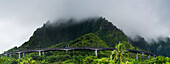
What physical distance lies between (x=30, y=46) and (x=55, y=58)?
67136mm

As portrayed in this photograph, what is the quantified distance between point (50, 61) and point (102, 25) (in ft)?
295

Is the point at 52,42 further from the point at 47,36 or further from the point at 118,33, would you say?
the point at 118,33

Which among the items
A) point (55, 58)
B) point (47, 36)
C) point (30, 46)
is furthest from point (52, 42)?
point (55, 58)

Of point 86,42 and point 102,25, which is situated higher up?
point 102,25

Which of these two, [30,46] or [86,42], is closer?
[86,42]

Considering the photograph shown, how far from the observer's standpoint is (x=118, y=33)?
172750 millimetres

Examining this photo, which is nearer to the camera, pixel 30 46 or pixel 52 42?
pixel 30 46

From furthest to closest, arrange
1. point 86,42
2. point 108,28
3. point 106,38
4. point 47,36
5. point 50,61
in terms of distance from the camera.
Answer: point 47,36
point 108,28
point 106,38
point 86,42
point 50,61

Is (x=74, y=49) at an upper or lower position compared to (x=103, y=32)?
lower

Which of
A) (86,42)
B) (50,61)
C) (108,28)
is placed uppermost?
(108,28)

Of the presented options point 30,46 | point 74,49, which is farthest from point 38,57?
point 30,46

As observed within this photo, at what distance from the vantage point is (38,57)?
11844 cm

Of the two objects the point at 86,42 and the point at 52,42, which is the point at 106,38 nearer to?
the point at 86,42

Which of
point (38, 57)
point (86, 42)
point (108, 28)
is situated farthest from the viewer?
point (108, 28)
